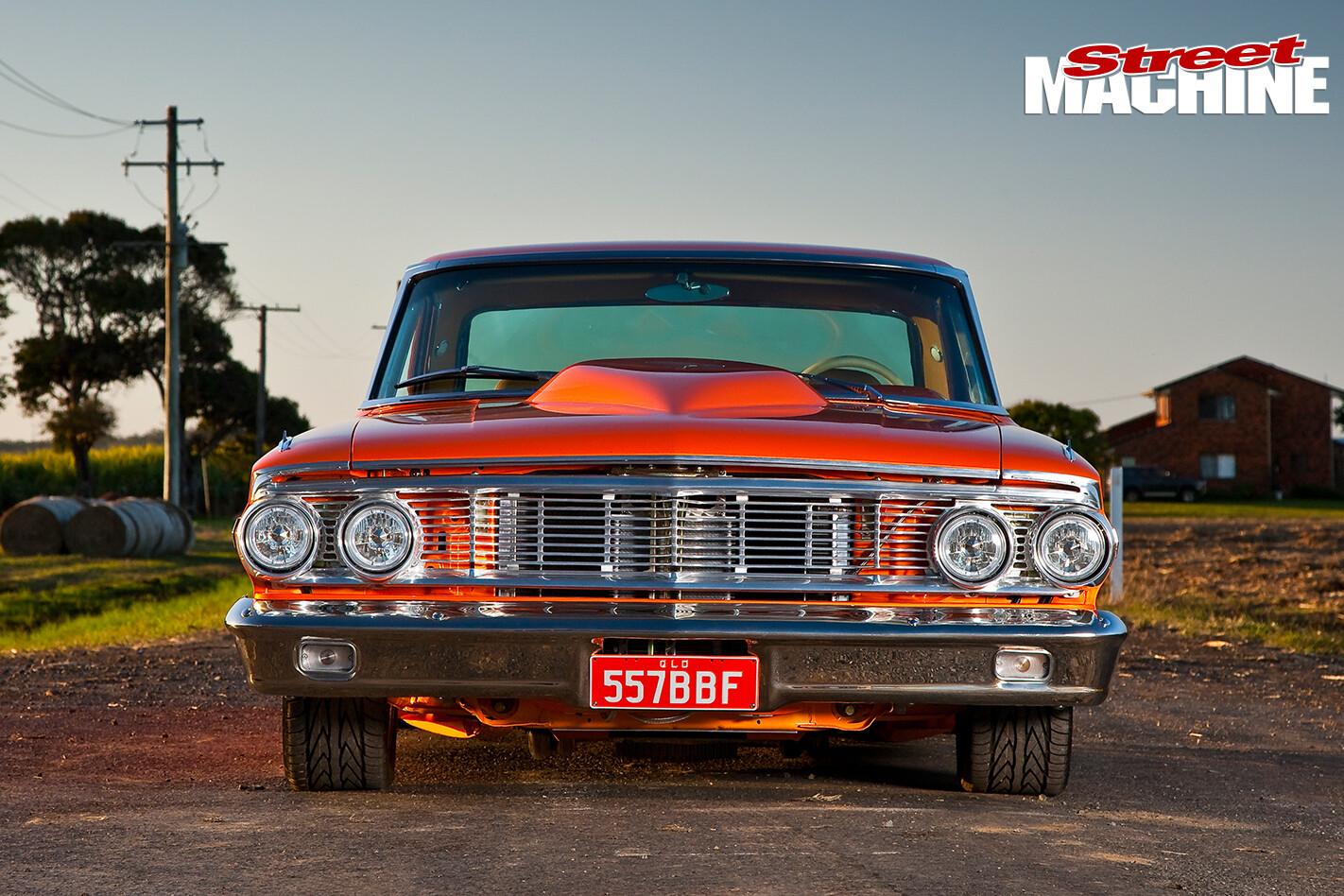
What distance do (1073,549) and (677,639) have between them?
117 centimetres

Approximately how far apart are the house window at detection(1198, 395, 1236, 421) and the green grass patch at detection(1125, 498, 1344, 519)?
14.6 feet

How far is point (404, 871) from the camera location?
375 centimetres

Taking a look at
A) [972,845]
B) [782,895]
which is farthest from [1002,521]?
[782,895]

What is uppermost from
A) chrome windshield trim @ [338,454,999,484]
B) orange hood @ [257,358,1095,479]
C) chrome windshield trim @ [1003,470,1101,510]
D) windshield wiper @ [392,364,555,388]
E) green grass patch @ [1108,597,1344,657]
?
windshield wiper @ [392,364,555,388]

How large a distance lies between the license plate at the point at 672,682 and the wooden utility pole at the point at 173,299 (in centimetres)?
2977

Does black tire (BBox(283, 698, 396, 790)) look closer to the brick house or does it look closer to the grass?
the grass

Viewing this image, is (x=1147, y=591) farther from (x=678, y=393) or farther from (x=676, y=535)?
(x=676, y=535)

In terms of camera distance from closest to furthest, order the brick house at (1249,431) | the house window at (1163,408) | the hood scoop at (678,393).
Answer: the hood scoop at (678,393), the brick house at (1249,431), the house window at (1163,408)

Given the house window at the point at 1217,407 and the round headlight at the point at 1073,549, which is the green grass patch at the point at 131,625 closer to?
the round headlight at the point at 1073,549

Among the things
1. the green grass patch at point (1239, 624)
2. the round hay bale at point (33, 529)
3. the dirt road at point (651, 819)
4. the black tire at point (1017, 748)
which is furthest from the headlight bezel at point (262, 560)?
the round hay bale at point (33, 529)

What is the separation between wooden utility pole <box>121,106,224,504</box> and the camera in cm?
3238

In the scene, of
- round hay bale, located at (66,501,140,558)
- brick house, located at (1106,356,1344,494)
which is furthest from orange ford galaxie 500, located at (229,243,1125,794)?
brick house, located at (1106,356,1344,494)

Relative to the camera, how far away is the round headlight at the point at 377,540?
4234 mm

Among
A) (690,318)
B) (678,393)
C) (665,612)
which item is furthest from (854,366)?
(665,612)
